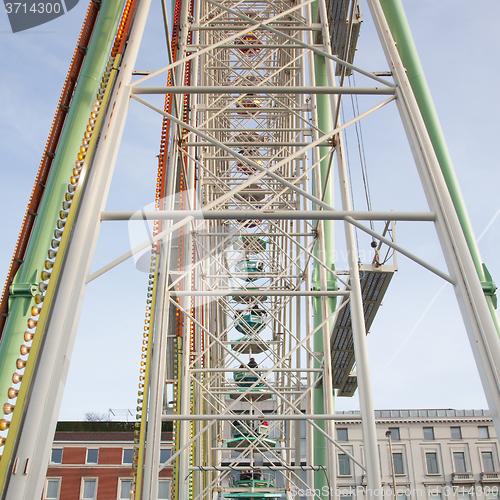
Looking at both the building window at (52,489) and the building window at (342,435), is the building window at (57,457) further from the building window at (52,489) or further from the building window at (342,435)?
the building window at (342,435)

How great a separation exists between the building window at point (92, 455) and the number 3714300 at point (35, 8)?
2910 centimetres

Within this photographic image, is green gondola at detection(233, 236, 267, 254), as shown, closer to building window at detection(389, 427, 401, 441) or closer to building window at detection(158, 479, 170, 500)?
building window at detection(158, 479, 170, 500)

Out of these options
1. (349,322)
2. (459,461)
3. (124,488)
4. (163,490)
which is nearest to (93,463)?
→ (124,488)

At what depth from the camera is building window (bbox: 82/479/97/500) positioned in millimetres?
29547

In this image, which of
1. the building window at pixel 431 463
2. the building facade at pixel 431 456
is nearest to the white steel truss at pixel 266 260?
the building facade at pixel 431 456

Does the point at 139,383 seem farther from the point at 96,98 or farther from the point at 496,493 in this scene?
the point at 496,493

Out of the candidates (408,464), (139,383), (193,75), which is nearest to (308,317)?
(139,383)

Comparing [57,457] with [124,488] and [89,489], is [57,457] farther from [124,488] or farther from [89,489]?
[124,488]

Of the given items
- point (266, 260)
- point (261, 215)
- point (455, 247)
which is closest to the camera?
point (455, 247)

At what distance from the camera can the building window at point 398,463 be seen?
1363 inches

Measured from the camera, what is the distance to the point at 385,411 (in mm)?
37562

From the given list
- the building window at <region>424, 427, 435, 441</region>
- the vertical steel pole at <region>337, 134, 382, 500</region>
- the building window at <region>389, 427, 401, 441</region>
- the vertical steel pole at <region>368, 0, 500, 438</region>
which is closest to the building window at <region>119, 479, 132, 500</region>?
the building window at <region>389, 427, 401, 441</region>

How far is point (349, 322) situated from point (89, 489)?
76.5 feet

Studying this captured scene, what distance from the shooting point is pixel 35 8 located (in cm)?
568
